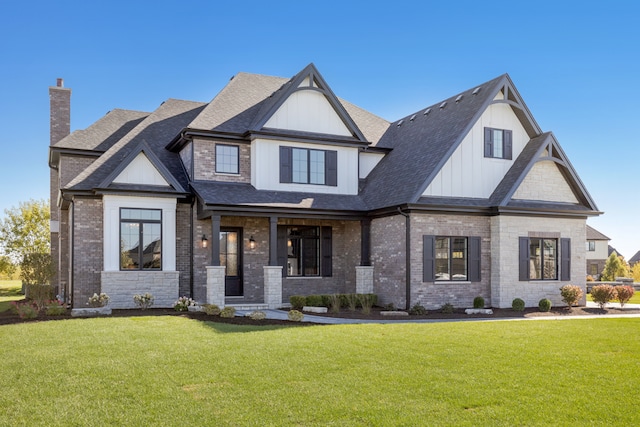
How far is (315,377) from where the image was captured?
837 centimetres

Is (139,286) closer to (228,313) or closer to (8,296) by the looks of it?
(228,313)

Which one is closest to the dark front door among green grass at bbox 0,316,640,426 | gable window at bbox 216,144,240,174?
gable window at bbox 216,144,240,174

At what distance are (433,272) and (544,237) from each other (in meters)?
4.64

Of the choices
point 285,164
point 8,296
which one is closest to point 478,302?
point 285,164

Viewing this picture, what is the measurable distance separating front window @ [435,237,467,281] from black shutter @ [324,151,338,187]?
15.3 ft

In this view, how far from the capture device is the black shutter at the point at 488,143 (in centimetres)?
2000

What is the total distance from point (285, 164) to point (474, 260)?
7418 mm

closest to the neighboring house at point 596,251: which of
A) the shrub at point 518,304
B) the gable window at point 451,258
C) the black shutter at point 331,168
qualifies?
the shrub at point 518,304

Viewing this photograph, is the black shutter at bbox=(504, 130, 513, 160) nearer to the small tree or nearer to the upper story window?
the upper story window

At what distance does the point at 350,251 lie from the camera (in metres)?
21.5

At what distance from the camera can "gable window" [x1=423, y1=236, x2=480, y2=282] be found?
60.5 feet

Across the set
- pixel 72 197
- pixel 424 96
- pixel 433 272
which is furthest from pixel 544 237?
pixel 72 197

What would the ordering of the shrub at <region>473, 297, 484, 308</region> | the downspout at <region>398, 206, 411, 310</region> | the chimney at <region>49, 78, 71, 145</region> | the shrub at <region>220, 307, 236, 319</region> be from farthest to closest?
the chimney at <region>49, 78, 71, 145</region> < the shrub at <region>473, 297, 484, 308</region> < the downspout at <region>398, 206, 411, 310</region> < the shrub at <region>220, 307, 236, 319</region>

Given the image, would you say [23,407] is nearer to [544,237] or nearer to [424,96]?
[544,237]
